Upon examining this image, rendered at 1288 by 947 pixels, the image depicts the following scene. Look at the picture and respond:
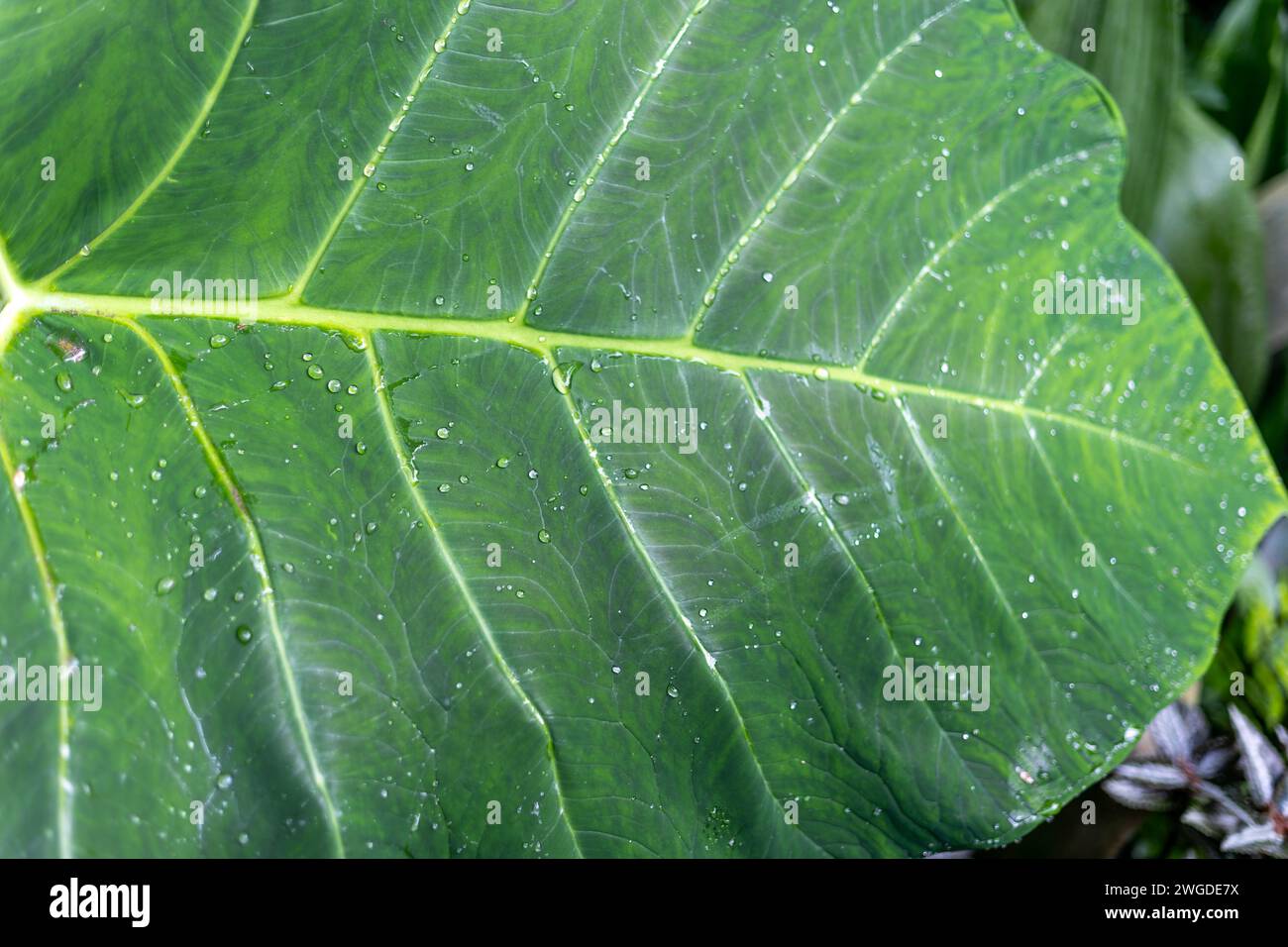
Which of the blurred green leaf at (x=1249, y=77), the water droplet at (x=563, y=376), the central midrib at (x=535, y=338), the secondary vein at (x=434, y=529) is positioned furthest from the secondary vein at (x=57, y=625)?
the blurred green leaf at (x=1249, y=77)

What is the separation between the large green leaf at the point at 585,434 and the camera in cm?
83

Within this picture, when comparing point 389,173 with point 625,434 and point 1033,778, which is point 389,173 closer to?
point 625,434

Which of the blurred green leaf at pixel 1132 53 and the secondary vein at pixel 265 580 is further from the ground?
the blurred green leaf at pixel 1132 53

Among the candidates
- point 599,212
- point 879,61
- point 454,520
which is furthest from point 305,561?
point 879,61

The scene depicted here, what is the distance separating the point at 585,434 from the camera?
0.89 meters

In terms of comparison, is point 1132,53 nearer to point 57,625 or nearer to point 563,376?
point 563,376

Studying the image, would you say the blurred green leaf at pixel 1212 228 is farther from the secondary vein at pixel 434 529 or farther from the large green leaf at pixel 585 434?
the secondary vein at pixel 434 529

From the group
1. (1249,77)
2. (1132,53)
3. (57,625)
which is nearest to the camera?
(57,625)

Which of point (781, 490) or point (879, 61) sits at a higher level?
point (879, 61)

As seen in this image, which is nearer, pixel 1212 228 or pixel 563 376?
pixel 563 376

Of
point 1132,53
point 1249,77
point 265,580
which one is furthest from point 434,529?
point 1249,77

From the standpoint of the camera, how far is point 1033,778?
95 cm

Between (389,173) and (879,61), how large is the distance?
0.50 meters

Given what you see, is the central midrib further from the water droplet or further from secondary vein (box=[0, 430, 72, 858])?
secondary vein (box=[0, 430, 72, 858])
